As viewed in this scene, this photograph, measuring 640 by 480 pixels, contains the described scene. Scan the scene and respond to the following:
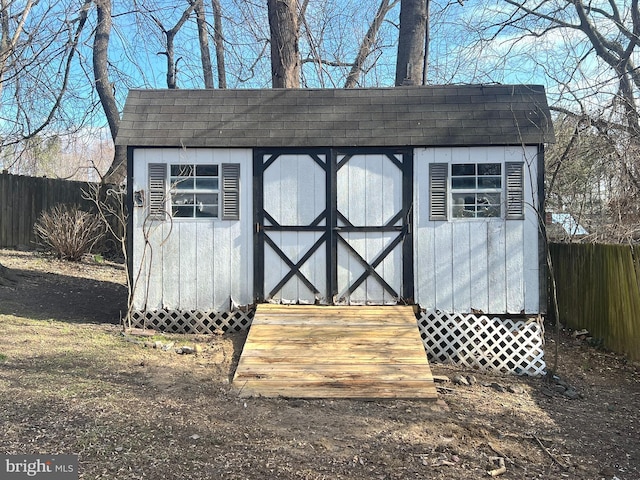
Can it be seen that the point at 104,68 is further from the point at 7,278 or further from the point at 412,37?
the point at 412,37

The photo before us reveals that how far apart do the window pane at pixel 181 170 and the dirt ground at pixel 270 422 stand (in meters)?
2.42

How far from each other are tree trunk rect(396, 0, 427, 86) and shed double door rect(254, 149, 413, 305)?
6.89 meters

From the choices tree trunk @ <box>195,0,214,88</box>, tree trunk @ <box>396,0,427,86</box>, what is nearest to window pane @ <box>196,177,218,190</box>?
tree trunk @ <box>396,0,427,86</box>

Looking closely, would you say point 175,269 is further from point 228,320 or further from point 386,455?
point 386,455

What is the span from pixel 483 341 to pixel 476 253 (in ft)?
3.95

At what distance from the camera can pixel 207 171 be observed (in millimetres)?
7520

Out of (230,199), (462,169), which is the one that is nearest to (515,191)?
(462,169)

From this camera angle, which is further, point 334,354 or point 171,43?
point 171,43

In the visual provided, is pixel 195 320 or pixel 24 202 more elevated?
pixel 24 202

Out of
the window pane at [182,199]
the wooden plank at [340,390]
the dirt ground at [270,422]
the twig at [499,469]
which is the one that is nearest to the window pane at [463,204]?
the dirt ground at [270,422]

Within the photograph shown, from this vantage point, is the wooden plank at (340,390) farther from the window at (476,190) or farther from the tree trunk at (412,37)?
the tree trunk at (412,37)

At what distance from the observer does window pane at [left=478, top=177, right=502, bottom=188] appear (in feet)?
23.7

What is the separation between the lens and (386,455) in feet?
12.5

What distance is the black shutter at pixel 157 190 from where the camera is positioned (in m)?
7.50
